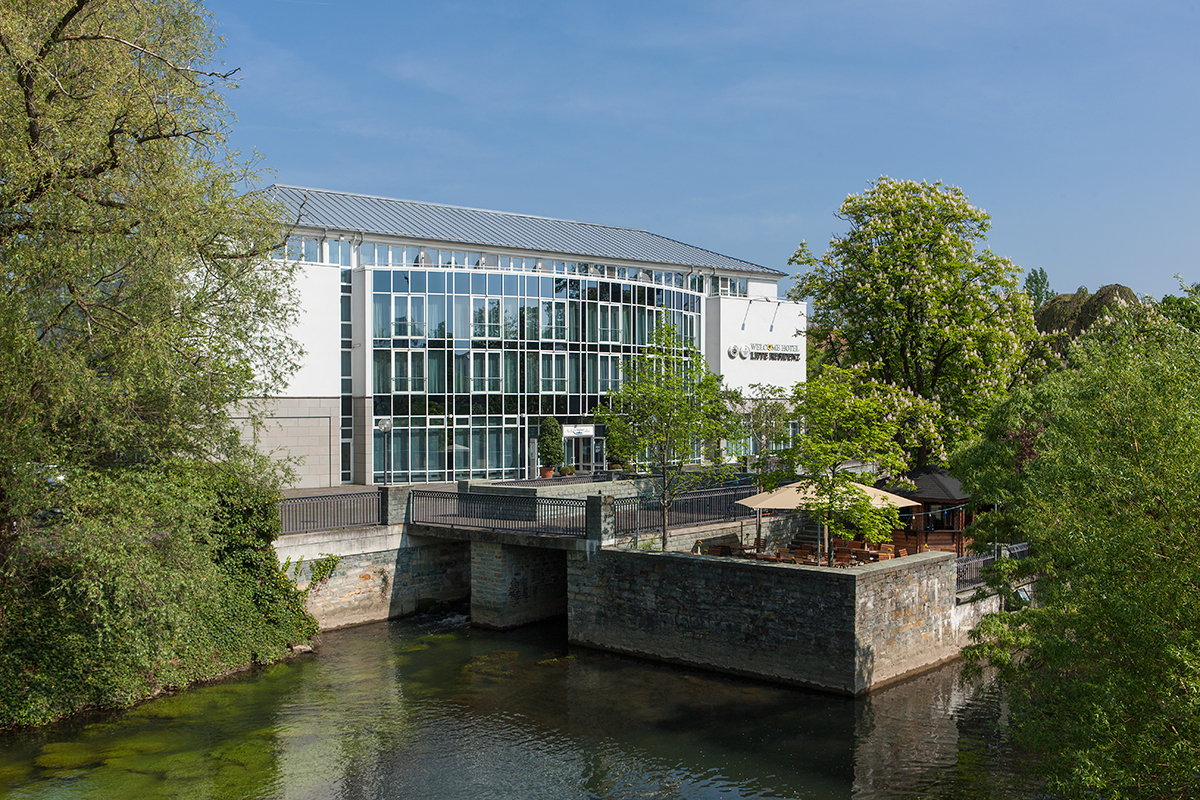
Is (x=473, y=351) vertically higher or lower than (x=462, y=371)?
higher

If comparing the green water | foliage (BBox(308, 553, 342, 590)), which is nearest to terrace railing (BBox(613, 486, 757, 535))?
the green water

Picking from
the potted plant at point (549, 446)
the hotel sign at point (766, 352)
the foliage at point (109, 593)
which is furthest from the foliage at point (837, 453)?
the hotel sign at point (766, 352)

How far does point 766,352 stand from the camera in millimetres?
50406

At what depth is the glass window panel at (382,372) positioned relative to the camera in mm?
36188

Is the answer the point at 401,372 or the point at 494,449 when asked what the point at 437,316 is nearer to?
the point at 401,372

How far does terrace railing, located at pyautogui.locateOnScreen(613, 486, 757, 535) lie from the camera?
2467cm

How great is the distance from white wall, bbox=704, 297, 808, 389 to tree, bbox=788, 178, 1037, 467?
1980 centimetres

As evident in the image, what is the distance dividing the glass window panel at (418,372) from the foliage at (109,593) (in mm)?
18135

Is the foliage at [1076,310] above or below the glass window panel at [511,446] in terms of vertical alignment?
above

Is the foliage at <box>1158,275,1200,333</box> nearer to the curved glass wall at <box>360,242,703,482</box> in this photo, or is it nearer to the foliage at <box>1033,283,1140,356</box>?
the curved glass wall at <box>360,242,703,482</box>

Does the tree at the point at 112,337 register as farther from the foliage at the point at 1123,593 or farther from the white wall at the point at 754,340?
the white wall at the point at 754,340

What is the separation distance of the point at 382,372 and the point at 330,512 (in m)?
13.4

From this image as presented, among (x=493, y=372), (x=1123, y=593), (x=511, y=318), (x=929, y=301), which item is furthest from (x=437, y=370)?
(x=1123, y=593)

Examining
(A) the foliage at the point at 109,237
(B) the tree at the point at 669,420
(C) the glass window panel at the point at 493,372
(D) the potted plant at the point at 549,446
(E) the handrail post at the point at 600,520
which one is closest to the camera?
(A) the foliage at the point at 109,237
